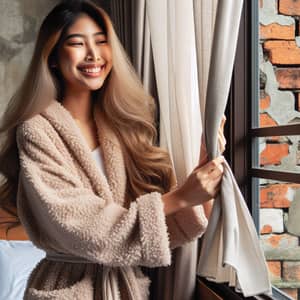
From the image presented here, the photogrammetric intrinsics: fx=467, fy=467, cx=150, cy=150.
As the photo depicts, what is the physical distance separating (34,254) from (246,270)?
1533 millimetres

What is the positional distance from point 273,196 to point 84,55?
2.25 ft

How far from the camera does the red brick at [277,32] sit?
4.36 ft

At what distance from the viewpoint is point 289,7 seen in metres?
1.33

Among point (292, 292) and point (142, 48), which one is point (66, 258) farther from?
point (142, 48)

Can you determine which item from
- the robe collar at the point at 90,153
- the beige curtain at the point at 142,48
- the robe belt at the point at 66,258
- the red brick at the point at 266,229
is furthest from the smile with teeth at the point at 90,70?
the red brick at the point at 266,229

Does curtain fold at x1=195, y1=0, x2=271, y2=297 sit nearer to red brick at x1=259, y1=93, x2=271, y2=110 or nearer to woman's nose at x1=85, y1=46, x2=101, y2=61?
woman's nose at x1=85, y1=46, x2=101, y2=61

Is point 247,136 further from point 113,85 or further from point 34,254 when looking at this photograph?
point 34,254

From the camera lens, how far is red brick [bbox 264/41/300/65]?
1.32 meters

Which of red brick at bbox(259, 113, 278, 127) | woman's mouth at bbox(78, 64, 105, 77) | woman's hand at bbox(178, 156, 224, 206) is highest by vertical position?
woman's mouth at bbox(78, 64, 105, 77)

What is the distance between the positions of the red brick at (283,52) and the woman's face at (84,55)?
500 mm

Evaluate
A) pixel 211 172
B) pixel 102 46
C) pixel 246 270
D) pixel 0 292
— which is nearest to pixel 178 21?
pixel 102 46

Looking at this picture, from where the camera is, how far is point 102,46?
1.16 m

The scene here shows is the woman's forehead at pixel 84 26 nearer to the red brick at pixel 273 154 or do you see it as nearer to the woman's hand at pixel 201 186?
the woman's hand at pixel 201 186

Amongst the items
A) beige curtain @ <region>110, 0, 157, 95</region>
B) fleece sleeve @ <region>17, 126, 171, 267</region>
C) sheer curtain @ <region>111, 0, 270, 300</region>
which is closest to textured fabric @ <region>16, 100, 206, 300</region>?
fleece sleeve @ <region>17, 126, 171, 267</region>
